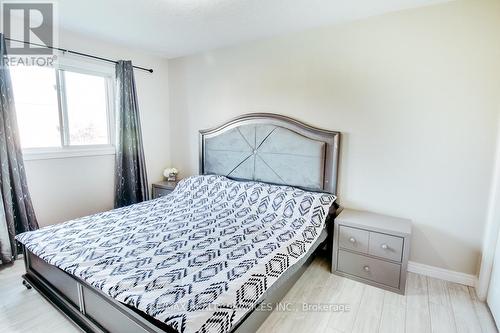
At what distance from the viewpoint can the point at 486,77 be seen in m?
1.99

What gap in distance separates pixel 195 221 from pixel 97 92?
2154 mm

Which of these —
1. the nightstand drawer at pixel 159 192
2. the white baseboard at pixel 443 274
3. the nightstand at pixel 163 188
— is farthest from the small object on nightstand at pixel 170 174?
the white baseboard at pixel 443 274

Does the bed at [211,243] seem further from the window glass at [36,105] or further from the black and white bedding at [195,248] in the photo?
the window glass at [36,105]

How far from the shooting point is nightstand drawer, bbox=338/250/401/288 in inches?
81.8

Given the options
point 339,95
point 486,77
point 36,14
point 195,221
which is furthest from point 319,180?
point 36,14

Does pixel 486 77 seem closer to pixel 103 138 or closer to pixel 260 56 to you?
pixel 260 56

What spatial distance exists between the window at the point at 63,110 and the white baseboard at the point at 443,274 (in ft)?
11.8

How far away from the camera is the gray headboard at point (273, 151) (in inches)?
103

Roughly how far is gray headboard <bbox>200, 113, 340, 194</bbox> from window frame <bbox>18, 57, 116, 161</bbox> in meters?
1.17

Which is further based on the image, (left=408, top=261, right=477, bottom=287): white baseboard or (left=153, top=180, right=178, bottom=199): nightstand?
(left=153, top=180, right=178, bottom=199): nightstand

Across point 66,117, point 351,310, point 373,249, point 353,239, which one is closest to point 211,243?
point 351,310

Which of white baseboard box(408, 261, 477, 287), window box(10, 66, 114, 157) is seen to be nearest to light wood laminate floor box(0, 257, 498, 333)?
white baseboard box(408, 261, 477, 287)

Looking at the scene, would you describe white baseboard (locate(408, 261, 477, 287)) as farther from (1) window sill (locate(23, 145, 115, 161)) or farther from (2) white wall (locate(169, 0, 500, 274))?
(1) window sill (locate(23, 145, 115, 161))

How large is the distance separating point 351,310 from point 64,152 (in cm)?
316
